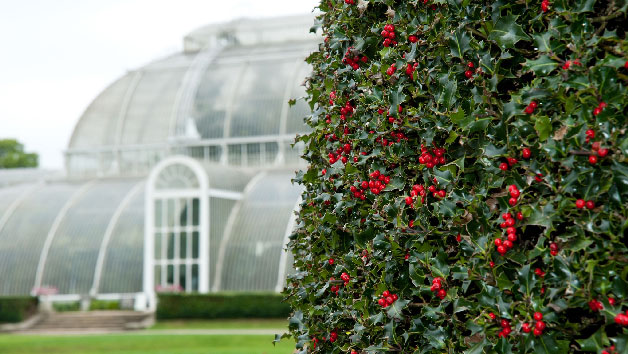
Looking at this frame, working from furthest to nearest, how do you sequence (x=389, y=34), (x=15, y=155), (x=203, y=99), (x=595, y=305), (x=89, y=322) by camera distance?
(x=15, y=155)
(x=203, y=99)
(x=89, y=322)
(x=389, y=34)
(x=595, y=305)

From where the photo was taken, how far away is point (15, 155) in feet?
225

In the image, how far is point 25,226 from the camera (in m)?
34.8

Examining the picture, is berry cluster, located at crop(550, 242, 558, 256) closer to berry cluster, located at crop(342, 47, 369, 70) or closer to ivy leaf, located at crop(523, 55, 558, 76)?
ivy leaf, located at crop(523, 55, 558, 76)

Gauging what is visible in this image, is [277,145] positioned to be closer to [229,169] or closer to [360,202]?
[229,169]

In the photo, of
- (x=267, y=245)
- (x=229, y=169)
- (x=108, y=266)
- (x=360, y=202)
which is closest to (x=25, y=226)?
(x=108, y=266)

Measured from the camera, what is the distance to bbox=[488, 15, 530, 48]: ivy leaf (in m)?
3.04

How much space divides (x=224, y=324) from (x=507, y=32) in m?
23.8

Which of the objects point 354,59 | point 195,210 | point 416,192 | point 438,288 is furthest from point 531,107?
point 195,210

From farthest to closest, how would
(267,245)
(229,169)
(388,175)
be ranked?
1. (229,169)
2. (267,245)
3. (388,175)

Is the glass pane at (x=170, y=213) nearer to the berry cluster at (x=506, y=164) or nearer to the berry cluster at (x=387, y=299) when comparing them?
the berry cluster at (x=387, y=299)

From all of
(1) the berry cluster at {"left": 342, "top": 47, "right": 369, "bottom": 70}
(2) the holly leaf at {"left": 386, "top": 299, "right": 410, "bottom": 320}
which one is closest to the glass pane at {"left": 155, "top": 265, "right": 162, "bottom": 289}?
(1) the berry cluster at {"left": 342, "top": 47, "right": 369, "bottom": 70}

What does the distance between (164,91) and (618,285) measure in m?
39.7

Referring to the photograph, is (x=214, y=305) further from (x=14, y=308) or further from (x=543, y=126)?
(x=543, y=126)

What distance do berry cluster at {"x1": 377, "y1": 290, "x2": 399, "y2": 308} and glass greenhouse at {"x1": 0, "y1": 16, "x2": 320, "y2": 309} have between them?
84.3 ft
